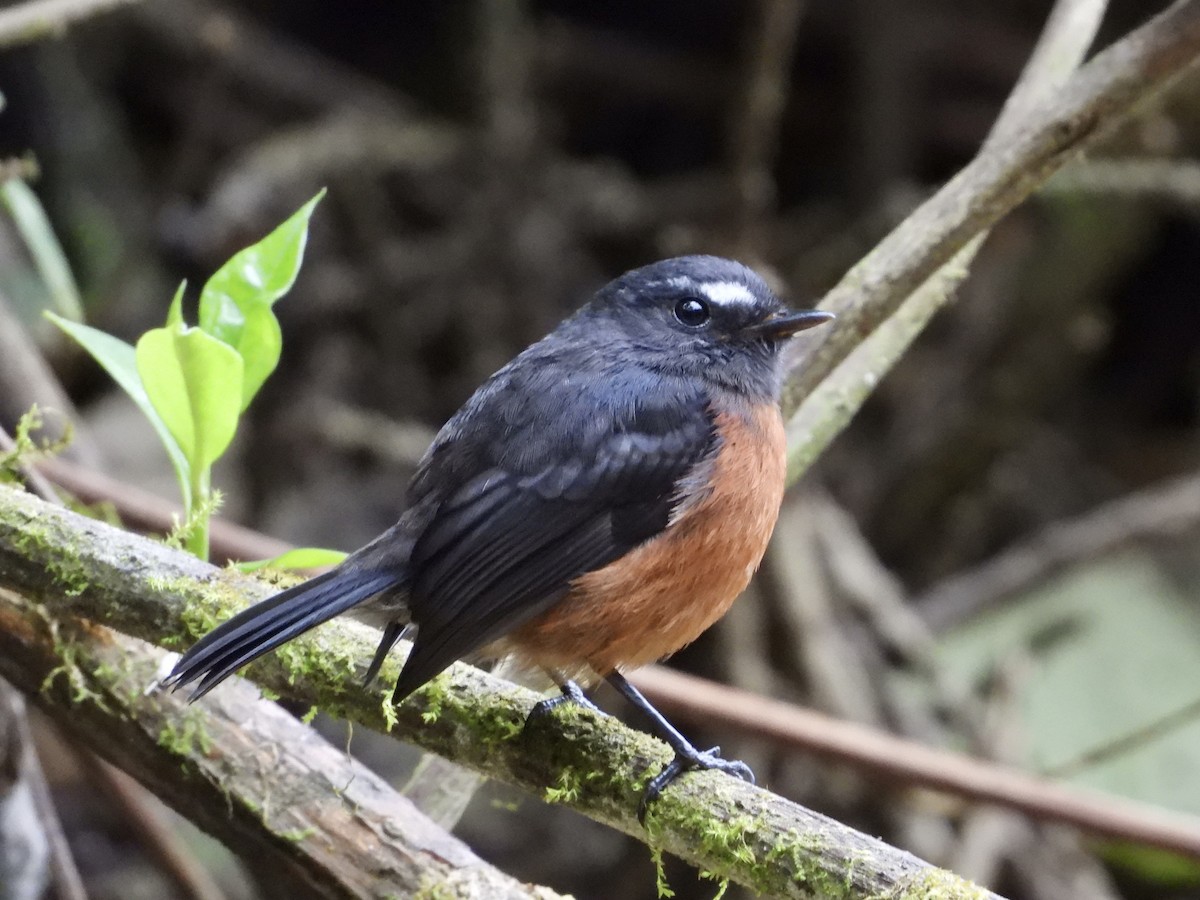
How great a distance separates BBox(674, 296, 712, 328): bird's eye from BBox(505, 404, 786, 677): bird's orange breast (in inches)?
13.1

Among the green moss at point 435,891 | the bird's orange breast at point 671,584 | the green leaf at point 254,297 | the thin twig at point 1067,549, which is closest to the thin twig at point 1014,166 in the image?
the bird's orange breast at point 671,584

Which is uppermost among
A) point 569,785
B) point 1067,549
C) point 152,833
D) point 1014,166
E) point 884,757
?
point 1067,549

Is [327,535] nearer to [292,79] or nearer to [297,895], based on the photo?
[292,79]

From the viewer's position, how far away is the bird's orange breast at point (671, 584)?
198cm

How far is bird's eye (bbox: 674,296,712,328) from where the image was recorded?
2416 mm

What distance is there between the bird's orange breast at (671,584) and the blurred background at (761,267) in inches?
67.9

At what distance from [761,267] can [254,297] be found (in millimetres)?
1881

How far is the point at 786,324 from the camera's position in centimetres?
232

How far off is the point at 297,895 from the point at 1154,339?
4683 mm

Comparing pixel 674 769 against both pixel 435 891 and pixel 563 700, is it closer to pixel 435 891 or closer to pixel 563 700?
pixel 563 700

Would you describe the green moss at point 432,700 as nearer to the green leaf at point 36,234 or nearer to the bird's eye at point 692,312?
the bird's eye at point 692,312

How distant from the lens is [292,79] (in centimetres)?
516

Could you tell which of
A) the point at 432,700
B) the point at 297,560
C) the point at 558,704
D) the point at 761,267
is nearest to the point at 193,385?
the point at 297,560

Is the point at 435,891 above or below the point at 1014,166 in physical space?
below
